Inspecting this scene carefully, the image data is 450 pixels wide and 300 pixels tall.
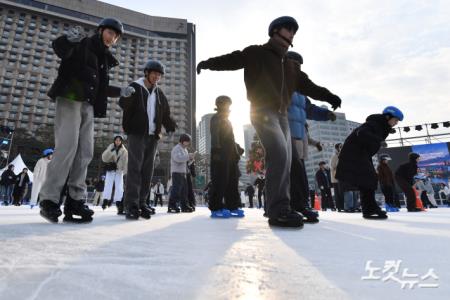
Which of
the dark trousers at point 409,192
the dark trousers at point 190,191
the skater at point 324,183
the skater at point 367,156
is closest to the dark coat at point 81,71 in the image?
the skater at point 367,156

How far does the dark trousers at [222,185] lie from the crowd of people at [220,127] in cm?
1

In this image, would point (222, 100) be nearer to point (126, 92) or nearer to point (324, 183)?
point (126, 92)

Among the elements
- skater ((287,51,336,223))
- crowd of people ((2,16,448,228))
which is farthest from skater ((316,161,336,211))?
crowd of people ((2,16,448,228))

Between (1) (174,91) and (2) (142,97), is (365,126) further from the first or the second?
(1) (174,91)

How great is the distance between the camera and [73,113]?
2.39 m

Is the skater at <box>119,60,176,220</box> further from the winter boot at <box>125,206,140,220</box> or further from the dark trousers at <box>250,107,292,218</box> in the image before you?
the dark trousers at <box>250,107,292,218</box>

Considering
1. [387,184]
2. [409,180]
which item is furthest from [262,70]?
[387,184]

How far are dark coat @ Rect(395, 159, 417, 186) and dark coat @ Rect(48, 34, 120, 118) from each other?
6918 mm

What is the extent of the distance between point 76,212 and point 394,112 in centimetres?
384

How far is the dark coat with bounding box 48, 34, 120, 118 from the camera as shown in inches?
93.0

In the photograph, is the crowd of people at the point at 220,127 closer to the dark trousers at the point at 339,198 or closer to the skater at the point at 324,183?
the dark trousers at the point at 339,198

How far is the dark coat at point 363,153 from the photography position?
11.3 ft

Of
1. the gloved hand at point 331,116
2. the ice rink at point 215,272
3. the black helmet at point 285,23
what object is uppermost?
the black helmet at point 285,23

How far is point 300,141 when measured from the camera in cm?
359
